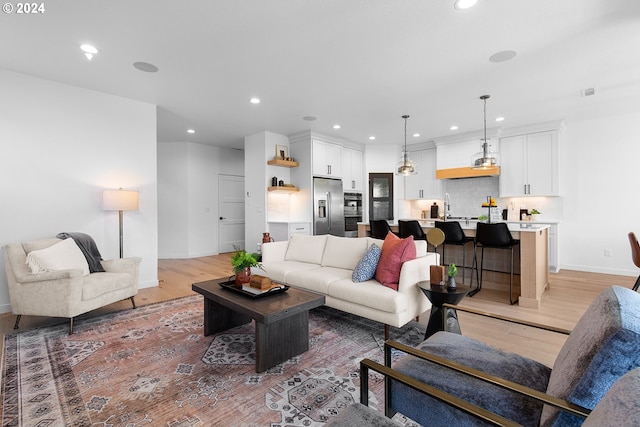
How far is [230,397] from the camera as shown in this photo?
6.11 ft

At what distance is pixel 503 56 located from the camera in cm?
316

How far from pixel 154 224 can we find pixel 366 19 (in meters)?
3.99

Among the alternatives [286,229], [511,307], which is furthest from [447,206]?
[286,229]

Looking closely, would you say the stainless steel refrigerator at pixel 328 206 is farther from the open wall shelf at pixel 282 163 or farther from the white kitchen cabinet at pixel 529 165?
the white kitchen cabinet at pixel 529 165

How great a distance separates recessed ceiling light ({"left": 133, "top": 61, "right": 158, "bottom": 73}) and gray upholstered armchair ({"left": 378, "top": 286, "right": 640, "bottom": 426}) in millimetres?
3698

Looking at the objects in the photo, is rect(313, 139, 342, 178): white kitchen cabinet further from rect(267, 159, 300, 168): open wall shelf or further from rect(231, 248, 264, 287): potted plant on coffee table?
rect(231, 248, 264, 287): potted plant on coffee table

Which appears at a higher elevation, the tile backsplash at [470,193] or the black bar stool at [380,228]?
the tile backsplash at [470,193]

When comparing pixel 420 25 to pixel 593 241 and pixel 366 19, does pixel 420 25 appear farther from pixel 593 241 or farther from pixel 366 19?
pixel 593 241

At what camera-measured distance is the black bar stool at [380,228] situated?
4.76 meters

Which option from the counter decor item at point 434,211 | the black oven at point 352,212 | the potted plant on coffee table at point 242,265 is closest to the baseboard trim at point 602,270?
the counter decor item at point 434,211

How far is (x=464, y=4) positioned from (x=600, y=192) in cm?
508

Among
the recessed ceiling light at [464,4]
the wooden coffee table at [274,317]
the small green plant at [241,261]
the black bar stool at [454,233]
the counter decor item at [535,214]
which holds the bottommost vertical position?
the wooden coffee table at [274,317]

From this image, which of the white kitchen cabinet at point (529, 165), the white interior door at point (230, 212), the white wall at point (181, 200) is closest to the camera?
the white kitchen cabinet at point (529, 165)

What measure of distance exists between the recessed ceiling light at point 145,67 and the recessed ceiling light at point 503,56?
3.67 metres
